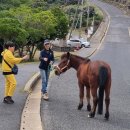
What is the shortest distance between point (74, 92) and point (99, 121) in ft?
19.0

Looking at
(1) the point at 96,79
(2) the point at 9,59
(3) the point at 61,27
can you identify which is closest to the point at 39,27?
(3) the point at 61,27

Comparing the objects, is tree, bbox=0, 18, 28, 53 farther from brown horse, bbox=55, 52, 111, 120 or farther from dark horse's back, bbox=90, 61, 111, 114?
dark horse's back, bbox=90, 61, 111, 114

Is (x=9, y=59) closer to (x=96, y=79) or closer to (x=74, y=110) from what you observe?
(x=74, y=110)

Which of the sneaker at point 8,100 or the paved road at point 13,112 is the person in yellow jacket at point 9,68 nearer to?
the sneaker at point 8,100

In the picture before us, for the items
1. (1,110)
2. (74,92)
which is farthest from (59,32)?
(1,110)

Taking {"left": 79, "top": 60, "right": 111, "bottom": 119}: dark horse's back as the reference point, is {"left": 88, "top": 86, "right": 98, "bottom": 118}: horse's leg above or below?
below

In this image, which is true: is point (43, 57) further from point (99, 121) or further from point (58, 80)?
point (58, 80)

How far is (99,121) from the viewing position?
12.0 m

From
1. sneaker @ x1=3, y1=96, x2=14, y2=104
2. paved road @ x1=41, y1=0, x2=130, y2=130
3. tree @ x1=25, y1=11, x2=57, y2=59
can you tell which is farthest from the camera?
tree @ x1=25, y1=11, x2=57, y2=59

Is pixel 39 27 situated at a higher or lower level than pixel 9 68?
lower

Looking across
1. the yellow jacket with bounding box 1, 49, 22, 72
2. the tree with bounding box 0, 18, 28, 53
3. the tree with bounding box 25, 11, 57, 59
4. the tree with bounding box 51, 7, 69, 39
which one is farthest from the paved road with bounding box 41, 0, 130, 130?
the tree with bounding box 51, 7, 69, 39

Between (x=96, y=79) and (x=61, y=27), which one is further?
A: (x=61, y=27)

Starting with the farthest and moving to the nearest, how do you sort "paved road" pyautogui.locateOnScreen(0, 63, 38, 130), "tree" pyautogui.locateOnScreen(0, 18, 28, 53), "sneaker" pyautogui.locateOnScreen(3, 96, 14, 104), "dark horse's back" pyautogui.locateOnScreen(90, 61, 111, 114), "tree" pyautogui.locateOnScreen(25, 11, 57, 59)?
1. "tree" pyautogui.locateOnScreen(25, 11, 57, 59)
2. "tree" pyautogui.locateOnScreen(0, 18, 28, 53)
3. "sneaker" pyautogui.locateOnScreen(3, 96, 14, 104)
4. "dark horse's back" pyautogui.locateOnScreen(90, 61, 111, 114)
5. "paved road" pyautogui.locateOnScreen(0, 63, 38, 130)

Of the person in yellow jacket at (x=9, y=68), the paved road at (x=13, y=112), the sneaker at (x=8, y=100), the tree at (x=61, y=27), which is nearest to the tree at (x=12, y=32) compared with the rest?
the tree at (x=61, y=27)
